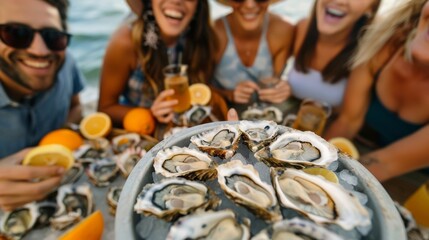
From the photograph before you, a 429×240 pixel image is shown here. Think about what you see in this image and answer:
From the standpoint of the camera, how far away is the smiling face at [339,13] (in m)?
1.62

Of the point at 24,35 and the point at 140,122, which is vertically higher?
the point at 24,35

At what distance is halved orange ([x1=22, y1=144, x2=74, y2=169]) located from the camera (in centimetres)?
105

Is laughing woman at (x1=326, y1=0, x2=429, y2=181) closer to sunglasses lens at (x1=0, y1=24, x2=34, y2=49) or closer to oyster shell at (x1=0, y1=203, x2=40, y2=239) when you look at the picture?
oyster shell at (x1=0, y1=203, x2=40, y2=239)

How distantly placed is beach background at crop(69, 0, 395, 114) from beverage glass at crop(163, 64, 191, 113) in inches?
109

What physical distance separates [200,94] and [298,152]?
1.04 metres

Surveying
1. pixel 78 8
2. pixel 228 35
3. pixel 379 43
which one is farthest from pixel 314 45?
pixel 78 8

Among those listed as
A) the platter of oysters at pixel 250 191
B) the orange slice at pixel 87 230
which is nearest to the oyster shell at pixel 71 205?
the orange slice at pixel 87 230

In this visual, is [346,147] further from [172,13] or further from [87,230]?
[172,13]

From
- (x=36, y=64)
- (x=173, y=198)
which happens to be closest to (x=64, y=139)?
(x=36, y=64)

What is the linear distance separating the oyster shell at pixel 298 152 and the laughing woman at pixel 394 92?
91 cm

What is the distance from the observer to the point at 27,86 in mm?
1414

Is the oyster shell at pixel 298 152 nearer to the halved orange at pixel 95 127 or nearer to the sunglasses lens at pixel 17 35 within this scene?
the halved orange at pixel 95 127

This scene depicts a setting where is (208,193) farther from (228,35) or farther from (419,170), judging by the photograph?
(228,35)

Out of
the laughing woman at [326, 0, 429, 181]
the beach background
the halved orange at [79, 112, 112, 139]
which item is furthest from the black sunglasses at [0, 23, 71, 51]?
the beach background
